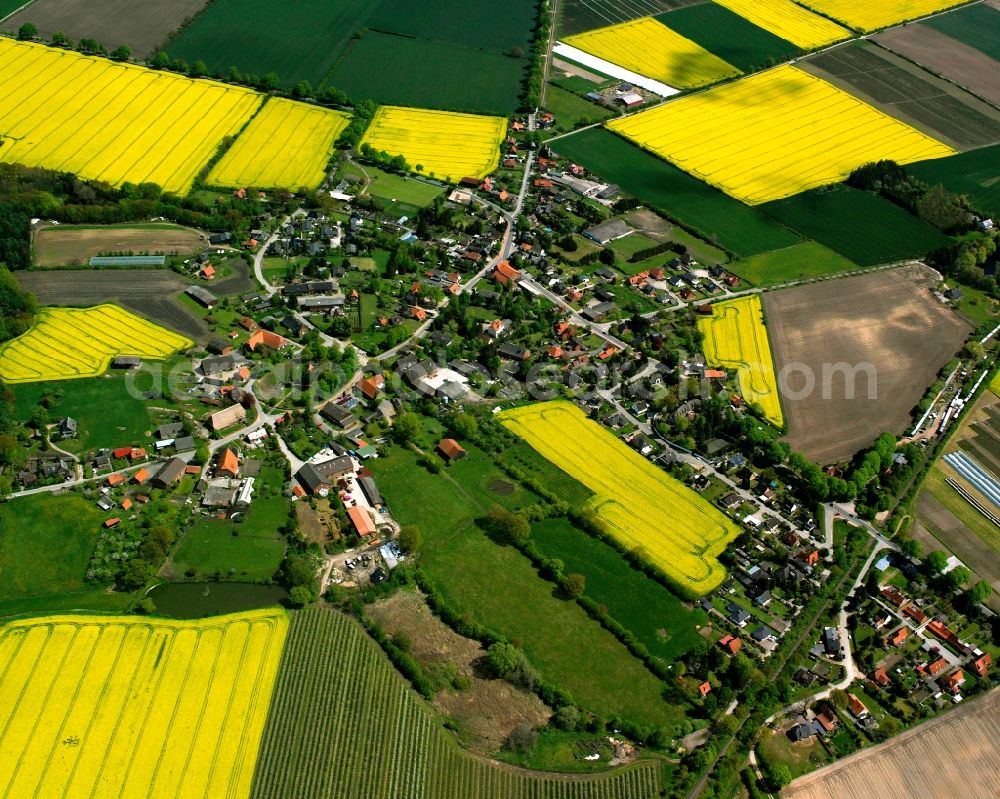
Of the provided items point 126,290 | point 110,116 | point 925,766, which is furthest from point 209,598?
point 110,116

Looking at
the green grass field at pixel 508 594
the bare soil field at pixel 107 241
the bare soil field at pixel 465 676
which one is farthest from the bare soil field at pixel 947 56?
the bare soil field at pixel 465 676

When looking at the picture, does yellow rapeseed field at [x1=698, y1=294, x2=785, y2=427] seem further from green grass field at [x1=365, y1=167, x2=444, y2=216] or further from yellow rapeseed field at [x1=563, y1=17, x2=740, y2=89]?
yellow rapeseed field at [x1=563, y1=17, x2=740, y2=89]

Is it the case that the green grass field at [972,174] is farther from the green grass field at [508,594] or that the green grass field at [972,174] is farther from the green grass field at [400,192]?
the green grass field at [508,594]

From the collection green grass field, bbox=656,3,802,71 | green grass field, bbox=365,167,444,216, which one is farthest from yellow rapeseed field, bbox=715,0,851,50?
green grass field, bbox=365,167,444,216

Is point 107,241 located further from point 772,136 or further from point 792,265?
point 772,136

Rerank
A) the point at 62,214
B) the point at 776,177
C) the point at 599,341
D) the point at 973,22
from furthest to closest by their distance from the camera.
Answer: the point at 973,22 → the point at 776,177 → the point at 62,214 → the point at 599,341

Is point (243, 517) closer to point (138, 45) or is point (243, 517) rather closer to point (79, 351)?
point (79, 351)

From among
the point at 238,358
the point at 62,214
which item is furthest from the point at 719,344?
the point at 62,214
